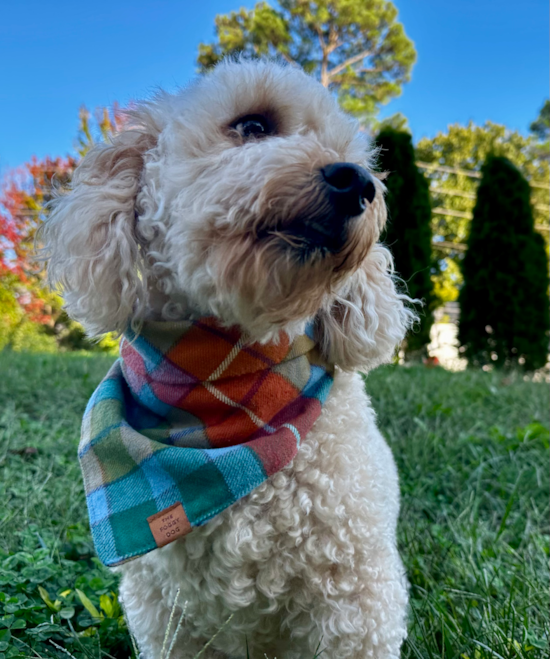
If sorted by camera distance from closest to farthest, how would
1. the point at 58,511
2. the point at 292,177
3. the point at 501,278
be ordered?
the point at 292,177
the point at 58,511
the point at 501,278

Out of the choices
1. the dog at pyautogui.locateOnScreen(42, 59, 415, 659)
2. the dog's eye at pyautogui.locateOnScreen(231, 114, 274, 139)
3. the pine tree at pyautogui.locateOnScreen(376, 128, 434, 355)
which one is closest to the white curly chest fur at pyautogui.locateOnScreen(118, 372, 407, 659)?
the dog at pyautogui.locateOnScreen(42, 59, 415, 659)

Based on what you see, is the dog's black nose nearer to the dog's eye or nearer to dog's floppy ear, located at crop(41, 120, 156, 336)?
the dog's eye

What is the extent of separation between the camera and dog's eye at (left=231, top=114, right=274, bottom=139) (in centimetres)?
119

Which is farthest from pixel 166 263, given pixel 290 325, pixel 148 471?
pixel 148 471

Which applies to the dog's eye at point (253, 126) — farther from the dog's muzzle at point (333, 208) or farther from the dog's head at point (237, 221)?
the dog's muzzle at point (333, 208)

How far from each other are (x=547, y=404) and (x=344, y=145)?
3566 millimetres

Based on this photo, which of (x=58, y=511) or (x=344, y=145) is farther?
(x=58, y=511)

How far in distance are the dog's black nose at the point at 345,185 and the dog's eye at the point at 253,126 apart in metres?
0.28

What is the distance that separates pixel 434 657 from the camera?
1.33 m

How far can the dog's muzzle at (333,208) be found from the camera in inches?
39.0

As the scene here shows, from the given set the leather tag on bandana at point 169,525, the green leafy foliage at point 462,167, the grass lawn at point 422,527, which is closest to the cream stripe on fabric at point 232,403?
the leather tag on bandana at point 169,525

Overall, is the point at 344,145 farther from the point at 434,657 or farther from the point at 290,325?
the point at 434,657

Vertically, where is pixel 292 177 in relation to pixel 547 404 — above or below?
above

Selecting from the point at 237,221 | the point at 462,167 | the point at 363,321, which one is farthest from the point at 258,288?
the point at 462,167
